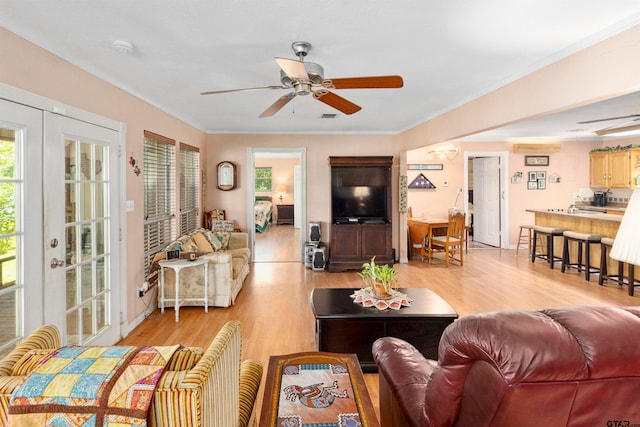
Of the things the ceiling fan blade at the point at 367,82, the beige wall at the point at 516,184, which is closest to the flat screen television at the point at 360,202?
the beige wall at the point at 516,184

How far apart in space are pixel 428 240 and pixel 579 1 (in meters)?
5.36

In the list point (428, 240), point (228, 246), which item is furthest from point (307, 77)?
point (428, 240)

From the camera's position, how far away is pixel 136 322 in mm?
3898

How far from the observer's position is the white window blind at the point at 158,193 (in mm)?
4316

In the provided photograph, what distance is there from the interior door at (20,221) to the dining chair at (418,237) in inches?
235

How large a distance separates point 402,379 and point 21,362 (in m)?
1.41

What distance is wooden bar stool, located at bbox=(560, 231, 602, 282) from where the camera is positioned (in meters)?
5.59

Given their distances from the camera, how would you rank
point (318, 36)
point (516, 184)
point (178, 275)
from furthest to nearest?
1. point (516, 184)
2. point (178, 275)
3. point (318, 36)

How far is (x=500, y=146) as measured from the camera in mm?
8156

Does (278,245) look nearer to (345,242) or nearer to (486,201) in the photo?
(345,242)

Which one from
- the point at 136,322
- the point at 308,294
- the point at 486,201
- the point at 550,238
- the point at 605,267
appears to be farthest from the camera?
the point at 486,201

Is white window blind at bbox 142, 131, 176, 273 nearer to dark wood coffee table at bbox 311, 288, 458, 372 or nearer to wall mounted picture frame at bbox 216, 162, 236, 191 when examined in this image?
wall mounted picture frame at bbox 216, 162, 236, 191

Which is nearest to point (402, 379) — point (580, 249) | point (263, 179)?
point (580, 249)

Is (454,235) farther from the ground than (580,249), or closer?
farther from the ground
